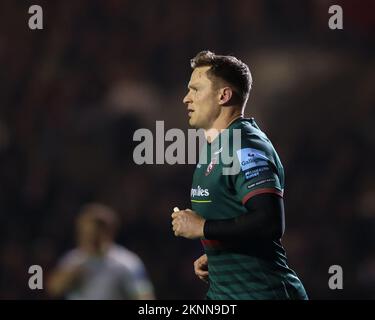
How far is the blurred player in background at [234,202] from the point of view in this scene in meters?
3.54

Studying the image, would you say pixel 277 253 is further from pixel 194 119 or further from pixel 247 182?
pixel 194 119

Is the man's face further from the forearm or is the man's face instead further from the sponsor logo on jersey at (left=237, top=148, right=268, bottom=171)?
the forearm

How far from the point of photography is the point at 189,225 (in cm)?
362

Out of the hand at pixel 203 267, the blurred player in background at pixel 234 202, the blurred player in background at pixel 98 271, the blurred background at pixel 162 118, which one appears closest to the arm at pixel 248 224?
the blurred player in background at pixel 234 202

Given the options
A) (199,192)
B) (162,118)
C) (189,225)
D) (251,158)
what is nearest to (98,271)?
(199,192)

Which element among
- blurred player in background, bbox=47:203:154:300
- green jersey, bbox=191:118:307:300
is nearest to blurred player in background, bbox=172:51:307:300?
green jersey, bbox=191:118:307:300

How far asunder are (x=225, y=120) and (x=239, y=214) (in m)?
0.50

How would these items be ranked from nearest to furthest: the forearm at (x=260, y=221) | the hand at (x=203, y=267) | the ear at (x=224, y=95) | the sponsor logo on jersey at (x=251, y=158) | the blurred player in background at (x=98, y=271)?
the forearm at (x=260, y=221)
the sponsor logo on jersey at (x=251, y=158)
the ear at (x=224, y=95)
the hand at (x=203, y=267)
the blurred player in background at (x=98, y=271)

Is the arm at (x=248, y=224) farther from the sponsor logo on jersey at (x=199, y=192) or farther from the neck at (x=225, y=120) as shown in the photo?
the neck at (x=225, y=120)

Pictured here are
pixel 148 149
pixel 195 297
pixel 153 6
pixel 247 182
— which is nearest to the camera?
pixel 247 182

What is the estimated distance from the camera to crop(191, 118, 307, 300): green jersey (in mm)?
3641
